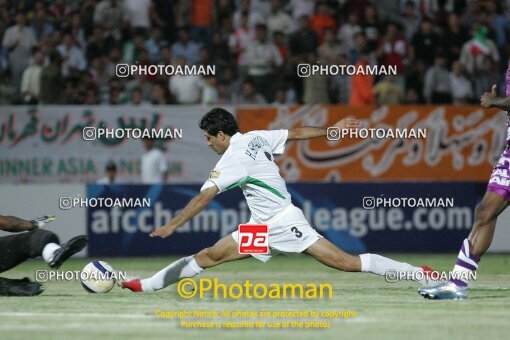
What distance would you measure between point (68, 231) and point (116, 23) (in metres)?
4.95

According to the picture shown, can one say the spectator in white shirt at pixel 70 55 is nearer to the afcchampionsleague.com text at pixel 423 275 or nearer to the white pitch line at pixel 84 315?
the afcchampionsleague.com text at pixel 423 275

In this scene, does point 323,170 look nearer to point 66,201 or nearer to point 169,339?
point 66,201

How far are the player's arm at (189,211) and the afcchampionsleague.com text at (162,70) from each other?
9703 mm

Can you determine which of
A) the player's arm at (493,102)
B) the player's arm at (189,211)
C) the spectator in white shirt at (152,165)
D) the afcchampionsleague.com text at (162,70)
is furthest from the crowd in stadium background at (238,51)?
the player's arm at (189,211)

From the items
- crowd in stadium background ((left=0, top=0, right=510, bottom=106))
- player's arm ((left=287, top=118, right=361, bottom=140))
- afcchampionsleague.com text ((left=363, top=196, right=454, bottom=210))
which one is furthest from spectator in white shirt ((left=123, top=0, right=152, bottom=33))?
player's arm ((left=287, top=118, right=361, bottom=140))

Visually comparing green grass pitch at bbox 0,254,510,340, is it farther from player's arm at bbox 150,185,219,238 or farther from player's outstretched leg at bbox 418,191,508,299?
player's arm at bbox 150,185,219,238

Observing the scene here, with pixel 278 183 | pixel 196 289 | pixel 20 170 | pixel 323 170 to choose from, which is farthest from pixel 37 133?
pixel 278 183

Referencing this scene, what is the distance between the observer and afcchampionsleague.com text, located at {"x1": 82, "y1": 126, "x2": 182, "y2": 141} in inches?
800

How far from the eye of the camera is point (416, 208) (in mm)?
19125

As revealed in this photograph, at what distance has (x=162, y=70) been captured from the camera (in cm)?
2083

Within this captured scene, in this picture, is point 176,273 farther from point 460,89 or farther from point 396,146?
point 460,89

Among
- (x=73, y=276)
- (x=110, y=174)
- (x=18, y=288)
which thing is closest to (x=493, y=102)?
(x=18, y=288)

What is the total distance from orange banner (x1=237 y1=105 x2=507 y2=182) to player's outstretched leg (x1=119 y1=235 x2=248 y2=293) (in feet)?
29.5

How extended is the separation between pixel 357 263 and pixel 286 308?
0.99 meters
